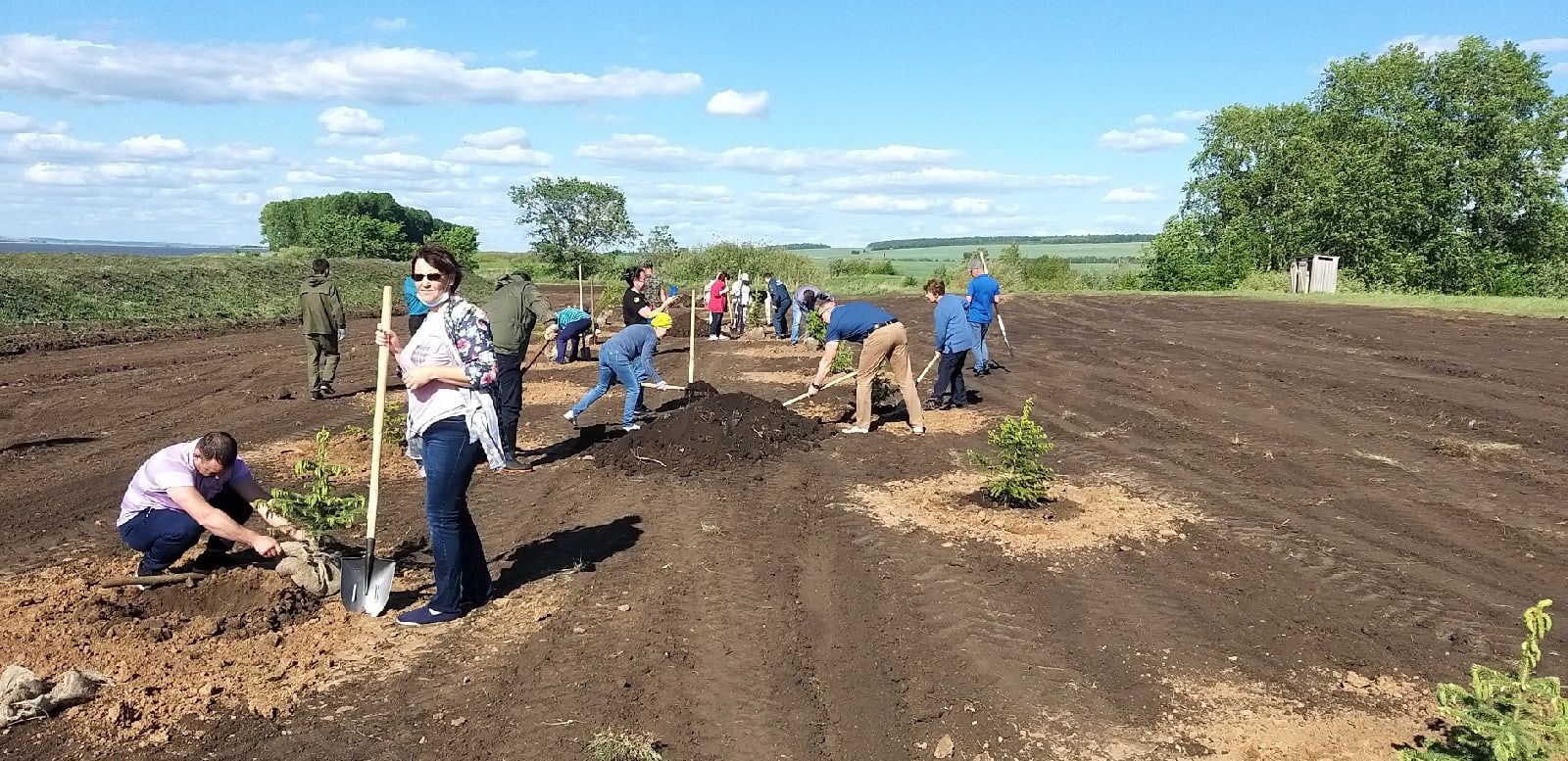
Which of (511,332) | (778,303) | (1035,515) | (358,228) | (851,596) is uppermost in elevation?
(358,228)

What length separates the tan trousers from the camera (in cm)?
1017

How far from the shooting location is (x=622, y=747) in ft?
12.9

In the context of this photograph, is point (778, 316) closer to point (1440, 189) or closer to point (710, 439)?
point (710, 439)

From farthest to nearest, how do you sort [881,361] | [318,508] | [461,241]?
[461,241] < [881,361] < [318,508]

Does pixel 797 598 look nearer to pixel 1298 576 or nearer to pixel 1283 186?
pixel 1298 576

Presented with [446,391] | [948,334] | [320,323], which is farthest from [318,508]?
[320,323]

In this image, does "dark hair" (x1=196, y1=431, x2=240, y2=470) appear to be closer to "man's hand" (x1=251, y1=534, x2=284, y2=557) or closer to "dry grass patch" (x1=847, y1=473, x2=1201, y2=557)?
"man's hand" (x1=251, y1=534, x2=284, y2=557)

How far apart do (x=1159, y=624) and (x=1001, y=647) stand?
1.00 meters

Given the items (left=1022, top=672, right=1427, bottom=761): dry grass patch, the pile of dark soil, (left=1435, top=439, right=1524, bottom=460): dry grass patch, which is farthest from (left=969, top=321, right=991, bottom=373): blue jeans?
(left=1022, top=672, right=1427, bottom=761): dry grass patch

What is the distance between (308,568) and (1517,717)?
5669 mm

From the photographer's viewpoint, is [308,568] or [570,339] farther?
[570,339]

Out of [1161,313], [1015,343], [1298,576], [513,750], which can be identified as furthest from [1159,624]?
[1161,313]

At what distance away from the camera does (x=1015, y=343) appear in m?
20.8

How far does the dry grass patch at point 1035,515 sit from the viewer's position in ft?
22.4
